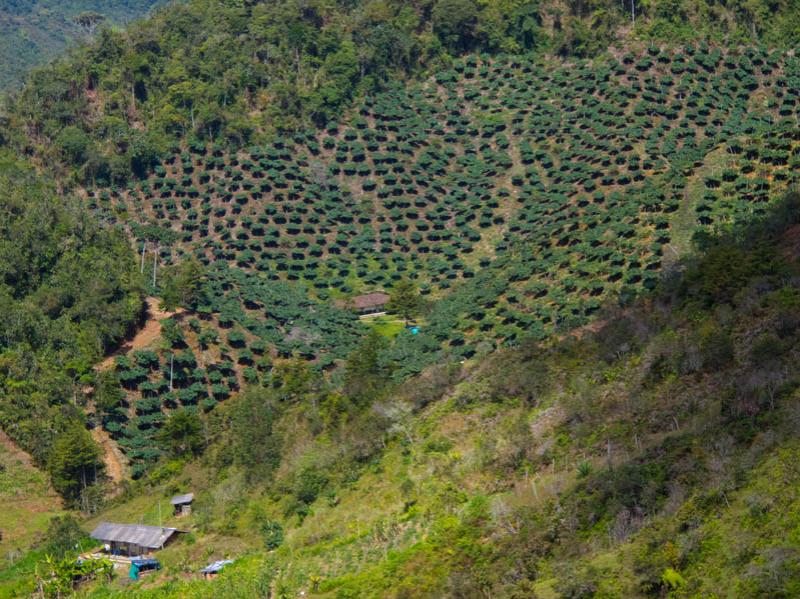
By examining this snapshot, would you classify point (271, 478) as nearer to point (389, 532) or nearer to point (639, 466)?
point (389, 532)

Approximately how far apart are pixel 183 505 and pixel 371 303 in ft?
107

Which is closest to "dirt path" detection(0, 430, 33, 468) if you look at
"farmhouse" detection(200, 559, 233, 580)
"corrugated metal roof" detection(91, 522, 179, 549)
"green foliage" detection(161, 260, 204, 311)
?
"corrugated metal roof" detection(91, 522, 179, 549)

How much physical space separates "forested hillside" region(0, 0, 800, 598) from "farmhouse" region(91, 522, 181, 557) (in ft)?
4.22

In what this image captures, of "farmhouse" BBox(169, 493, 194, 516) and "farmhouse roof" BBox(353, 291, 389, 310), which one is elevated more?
"farmhouse roof" BBox(353, 291, 389, 310)

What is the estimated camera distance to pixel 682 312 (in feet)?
223

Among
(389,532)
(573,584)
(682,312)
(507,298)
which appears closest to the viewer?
(573,584)

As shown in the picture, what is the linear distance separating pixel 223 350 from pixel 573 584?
185 feet

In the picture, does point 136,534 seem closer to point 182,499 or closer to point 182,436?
point 182,499

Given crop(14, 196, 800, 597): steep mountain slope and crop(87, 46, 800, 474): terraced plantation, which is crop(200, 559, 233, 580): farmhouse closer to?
crop(14, 196, 800, 597): steep mountain slope

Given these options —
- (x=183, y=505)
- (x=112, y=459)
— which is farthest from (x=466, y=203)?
(x=183, y=505)

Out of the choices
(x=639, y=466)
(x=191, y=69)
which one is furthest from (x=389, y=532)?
(x=191, y=69)

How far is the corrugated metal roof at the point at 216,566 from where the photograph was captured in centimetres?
6588

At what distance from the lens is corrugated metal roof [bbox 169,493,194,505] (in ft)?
254

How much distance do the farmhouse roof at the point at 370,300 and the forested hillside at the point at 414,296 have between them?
31.1 inches
